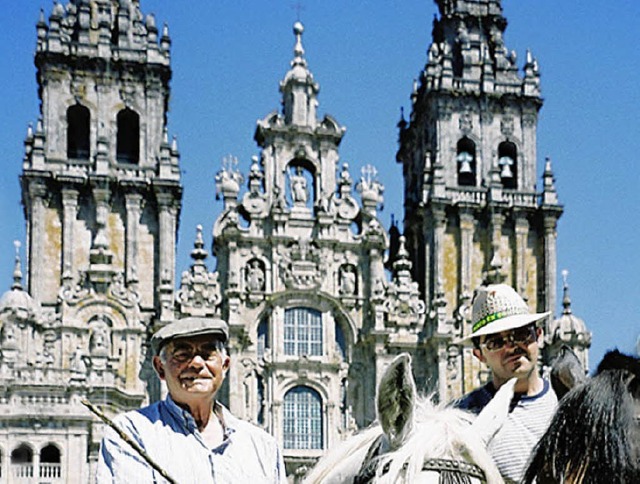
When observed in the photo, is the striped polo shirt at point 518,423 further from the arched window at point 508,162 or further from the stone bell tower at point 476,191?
the arched window at point 508,162

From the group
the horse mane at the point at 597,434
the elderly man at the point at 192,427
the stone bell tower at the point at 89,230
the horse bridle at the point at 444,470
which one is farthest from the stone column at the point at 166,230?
the horse mane at the point at 597,434

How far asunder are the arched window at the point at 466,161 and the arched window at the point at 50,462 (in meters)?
16.3

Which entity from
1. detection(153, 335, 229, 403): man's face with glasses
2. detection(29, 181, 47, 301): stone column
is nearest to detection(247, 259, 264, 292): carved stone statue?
detection(29, 181, 47, 301): stone column

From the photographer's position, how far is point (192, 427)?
5.88 m

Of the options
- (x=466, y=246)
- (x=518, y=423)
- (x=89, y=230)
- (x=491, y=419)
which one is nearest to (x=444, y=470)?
(x=491, y=419)

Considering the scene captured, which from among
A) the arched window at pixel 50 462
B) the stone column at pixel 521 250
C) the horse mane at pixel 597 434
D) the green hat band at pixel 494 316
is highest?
the stone column at pixel 521 250

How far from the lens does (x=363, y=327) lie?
40.1m

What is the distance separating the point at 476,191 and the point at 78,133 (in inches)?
503

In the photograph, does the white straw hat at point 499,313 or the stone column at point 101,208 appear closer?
the white straw hat at point 499,313

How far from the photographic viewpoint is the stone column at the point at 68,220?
39281mm

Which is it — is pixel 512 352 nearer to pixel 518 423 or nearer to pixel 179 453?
pixel 518 423

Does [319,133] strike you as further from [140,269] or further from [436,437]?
[436,437]

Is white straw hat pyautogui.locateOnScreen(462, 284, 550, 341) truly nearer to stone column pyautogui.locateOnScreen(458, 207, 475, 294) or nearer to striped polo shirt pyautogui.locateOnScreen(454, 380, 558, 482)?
striped polo shirt pyautogui.locateOnScreen(454, 380, 558, 482)

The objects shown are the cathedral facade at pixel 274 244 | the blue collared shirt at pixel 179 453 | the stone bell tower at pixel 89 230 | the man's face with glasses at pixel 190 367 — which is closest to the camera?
the blue collared shirt at pixel 179 453
